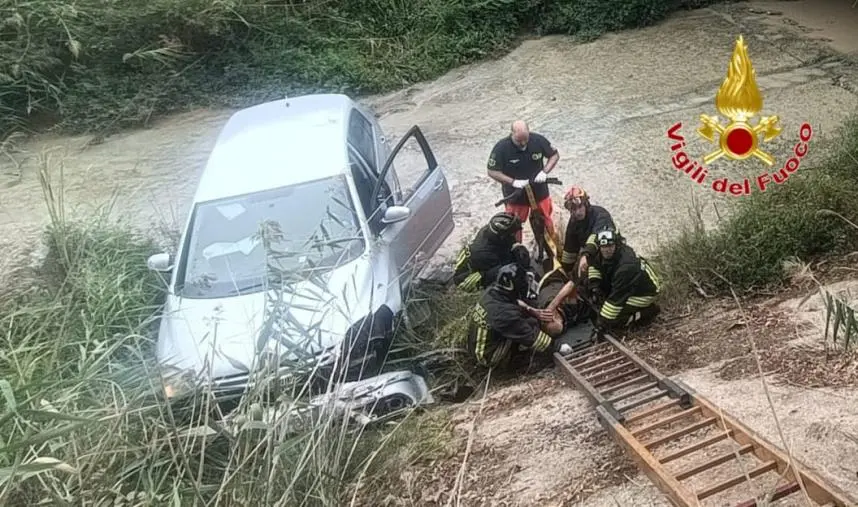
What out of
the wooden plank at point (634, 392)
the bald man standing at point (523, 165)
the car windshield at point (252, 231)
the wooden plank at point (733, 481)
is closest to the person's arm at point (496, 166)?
the bald man standing at point (523, 165)

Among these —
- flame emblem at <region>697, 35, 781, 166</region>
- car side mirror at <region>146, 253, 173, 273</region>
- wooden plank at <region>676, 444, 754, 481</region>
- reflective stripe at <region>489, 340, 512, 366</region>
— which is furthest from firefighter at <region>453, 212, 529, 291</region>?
wooden plank at <region>676, 444, 754, 481</region>

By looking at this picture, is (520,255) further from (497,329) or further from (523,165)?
(523,165)

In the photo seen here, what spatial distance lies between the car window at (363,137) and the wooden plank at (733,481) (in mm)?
3883

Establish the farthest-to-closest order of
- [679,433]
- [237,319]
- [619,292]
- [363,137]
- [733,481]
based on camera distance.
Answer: [363,137] → [619,292] → [237,319] → [679,433] → [733,481]

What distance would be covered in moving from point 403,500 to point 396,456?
1.05 feet

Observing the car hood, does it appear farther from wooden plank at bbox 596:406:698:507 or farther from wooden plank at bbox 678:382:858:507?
wooden plank at bbox 678:382:858:507

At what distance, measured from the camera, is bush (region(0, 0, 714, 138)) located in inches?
474

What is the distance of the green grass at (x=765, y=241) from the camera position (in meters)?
6.04

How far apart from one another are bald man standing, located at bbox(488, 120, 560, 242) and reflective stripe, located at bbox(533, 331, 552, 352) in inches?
67.7

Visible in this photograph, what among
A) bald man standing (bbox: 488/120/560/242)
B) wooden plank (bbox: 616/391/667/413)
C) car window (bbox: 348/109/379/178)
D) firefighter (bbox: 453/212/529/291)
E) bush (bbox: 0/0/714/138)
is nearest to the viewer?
wooden plank (bbox: 616/391/667/413)

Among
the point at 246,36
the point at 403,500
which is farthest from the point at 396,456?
the point at 246,36

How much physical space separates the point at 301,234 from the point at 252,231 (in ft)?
1.38

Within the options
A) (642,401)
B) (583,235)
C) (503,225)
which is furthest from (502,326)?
(583,235)

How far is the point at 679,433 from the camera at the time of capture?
13.8 feet
